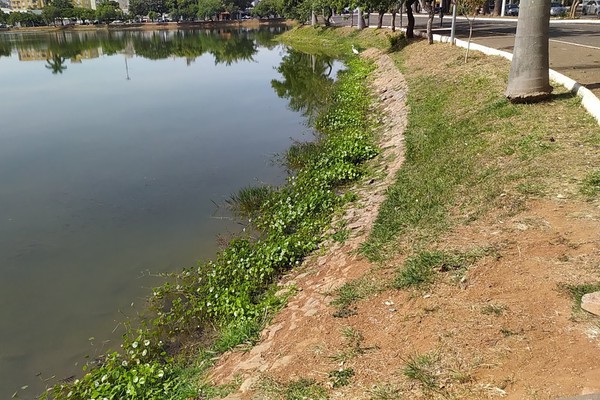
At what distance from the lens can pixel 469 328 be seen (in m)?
4.41

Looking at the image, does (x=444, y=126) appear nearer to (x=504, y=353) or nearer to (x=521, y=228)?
(x=521, y=228)

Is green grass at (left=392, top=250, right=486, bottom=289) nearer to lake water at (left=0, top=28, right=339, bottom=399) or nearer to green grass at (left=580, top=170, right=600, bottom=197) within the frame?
green grass at (left=580, top=170, right=600, bottom=197)

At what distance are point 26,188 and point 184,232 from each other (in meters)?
5.23

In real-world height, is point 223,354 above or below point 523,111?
below

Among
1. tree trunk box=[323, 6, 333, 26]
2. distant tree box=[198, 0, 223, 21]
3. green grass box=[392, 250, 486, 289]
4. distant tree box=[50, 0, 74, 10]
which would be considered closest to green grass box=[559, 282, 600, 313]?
green grass box=[392, 250, 486, 289]

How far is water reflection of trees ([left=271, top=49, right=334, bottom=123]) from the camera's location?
21188 millimetres

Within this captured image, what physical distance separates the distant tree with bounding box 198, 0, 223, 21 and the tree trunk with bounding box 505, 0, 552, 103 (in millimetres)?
104792

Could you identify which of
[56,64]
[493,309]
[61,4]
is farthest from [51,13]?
[493,309]

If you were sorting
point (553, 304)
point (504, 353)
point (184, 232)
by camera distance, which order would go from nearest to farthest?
point (504, 353)
point (553, 304)
point (184, 232)

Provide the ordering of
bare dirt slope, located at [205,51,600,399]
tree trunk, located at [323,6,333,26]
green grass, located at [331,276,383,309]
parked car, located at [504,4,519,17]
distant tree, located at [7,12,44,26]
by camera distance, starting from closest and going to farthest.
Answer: bare dirt slope, located at [205,51,600,399], green grass, located at [331,276,383,309], tree trunk, located at [323,6,333,26], parked car, located at [504,4,519,17], distant tree, located at [7,12,44,26]

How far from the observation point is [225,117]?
19844 mm

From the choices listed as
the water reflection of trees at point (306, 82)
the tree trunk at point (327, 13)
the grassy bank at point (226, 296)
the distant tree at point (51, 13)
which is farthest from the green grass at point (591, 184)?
the distant tree at point (51, 13)

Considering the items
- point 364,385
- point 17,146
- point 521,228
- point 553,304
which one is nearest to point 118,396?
point 364,385

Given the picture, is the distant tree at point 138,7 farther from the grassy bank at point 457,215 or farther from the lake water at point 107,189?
the grassy bank at point 457,215
